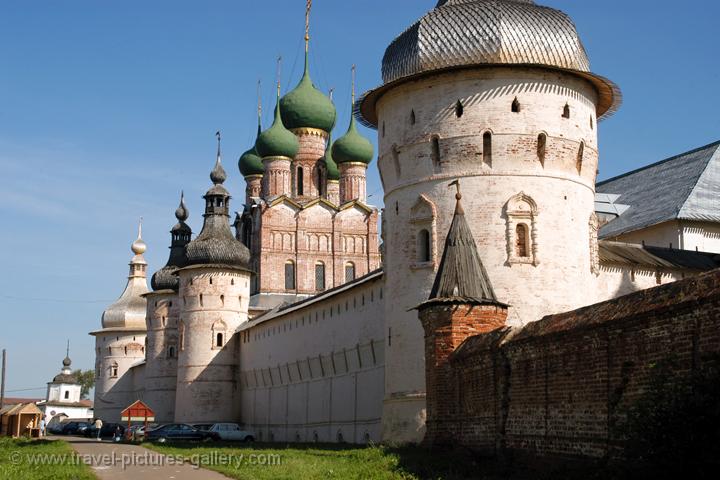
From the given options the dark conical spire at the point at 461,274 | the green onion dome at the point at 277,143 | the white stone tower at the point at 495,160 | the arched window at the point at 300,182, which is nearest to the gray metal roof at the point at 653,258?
the white stone tower at the point at 495,160

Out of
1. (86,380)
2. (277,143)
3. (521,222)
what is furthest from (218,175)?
(86,380)

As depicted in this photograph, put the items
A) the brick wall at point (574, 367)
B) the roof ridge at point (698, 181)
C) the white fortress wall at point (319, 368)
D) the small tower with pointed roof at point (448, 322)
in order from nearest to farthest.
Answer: the brick wall at point (574, 367), the small tower with pointed roof at point (448, 322), the white fortress wall at point (319, 368), the roof ridge at point (698, 181)

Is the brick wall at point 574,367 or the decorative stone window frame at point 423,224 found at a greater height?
the decorative stone window frame at point 423,224

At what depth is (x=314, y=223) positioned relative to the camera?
5753cm

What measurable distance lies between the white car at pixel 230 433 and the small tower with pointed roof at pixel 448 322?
2548 cm

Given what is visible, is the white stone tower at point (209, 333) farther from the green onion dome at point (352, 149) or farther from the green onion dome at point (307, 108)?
the green onion dome at point (307, 108)

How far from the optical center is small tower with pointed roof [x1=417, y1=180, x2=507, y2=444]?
1655 centimetres

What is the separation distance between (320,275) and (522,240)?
36.2 meters

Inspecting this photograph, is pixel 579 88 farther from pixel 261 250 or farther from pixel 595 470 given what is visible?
pixel 261 250

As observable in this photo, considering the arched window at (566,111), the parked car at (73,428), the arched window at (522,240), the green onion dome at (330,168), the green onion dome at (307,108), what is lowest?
the parked car at (73,428)

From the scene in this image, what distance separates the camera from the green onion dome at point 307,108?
199 feet

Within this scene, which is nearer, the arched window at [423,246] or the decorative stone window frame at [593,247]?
the arched window at [423,246]

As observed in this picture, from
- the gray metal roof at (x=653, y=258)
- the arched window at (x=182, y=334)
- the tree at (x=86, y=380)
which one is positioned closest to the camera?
the gray metal roof at (x=653, y=258)

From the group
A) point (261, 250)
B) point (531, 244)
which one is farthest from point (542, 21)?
point (261, 250)
